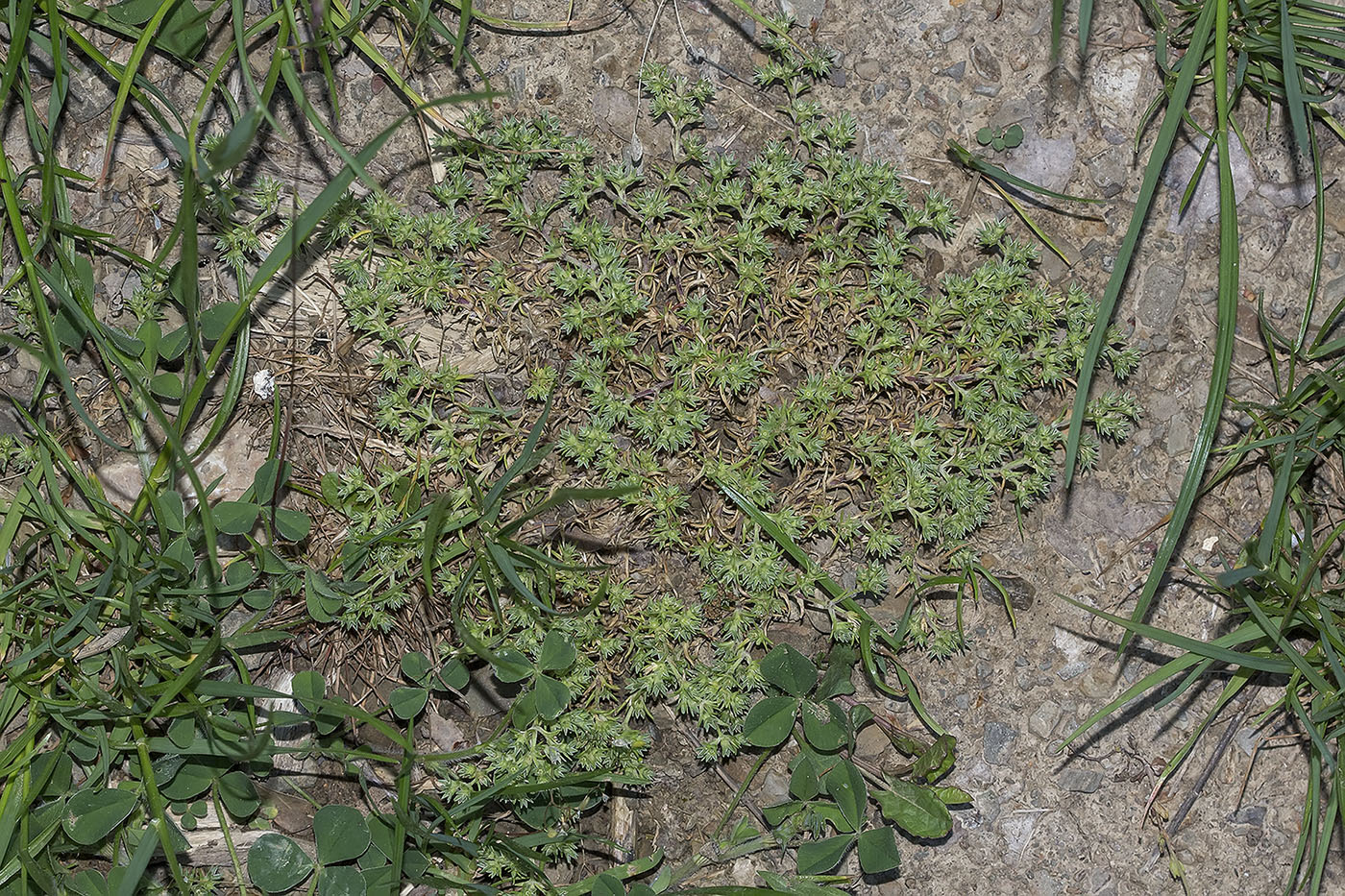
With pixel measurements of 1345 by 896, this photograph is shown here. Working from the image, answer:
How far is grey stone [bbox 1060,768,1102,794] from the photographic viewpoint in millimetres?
3145

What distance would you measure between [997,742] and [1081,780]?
0.30 m

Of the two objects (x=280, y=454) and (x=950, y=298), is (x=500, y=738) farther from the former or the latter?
(x=950, y=298)

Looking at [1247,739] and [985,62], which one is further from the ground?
[985,62]

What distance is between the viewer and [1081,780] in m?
3.14

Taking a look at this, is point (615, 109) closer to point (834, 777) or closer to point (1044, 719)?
point (834, 777)

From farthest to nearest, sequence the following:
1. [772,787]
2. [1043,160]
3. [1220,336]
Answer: [1043,160] < [772,787] < [1220,336]

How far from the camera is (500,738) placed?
3.00 metres

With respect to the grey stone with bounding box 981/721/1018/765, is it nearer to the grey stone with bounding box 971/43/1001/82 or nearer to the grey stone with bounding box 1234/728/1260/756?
the grey stone with bounding box 1234/728/1260/756

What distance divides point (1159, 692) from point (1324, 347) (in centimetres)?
124

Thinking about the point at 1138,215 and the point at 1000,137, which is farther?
the point at 1000,137

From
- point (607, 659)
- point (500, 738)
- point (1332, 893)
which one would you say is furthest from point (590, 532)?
point (1332, 893)

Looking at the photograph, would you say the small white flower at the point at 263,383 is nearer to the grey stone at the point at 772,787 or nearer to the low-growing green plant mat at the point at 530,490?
the low-growing green plant mat at the point at 530,490

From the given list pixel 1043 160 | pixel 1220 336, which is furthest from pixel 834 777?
pixel 1043 160

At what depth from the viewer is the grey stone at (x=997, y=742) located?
3.13m
